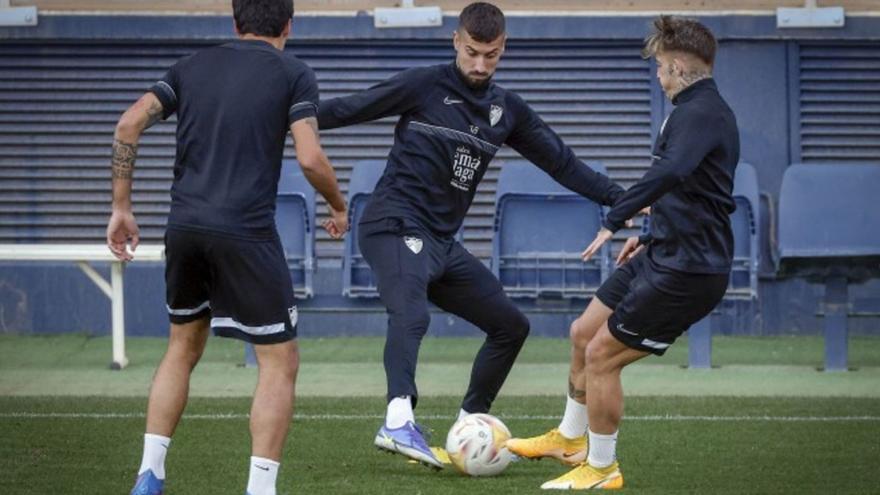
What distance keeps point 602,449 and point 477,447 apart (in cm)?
59

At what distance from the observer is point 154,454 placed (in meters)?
7.02

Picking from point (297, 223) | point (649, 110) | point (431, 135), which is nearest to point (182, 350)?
point (431, 135)

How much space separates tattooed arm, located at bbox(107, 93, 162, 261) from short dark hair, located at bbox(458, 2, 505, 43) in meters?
1.97

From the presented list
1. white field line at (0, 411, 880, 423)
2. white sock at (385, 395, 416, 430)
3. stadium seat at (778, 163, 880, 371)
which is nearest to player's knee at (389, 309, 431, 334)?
white sock at (385, 395, 416, 430)

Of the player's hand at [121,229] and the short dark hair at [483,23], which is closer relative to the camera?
the player's hand at [121,229]

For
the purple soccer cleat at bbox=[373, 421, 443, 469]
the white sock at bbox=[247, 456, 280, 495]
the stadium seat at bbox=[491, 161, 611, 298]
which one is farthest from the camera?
the stadium seat at bbox=[491, 161, 611, 298]

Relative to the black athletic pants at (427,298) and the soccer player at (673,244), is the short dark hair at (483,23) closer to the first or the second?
the soccer player at (673,244)

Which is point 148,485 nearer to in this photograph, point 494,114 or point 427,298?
point 427,298

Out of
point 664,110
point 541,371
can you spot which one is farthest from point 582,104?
point 541,371

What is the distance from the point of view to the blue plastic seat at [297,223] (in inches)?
545

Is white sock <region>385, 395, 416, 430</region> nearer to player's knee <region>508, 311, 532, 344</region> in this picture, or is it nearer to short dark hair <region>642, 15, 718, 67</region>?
player's knee <region>508, 311, 532, 344</region>

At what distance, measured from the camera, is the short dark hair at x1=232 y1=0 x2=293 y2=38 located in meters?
6.96

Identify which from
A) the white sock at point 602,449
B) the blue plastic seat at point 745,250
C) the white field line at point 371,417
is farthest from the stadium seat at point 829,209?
the white sock at point 602,449

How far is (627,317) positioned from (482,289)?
3.61 ft
